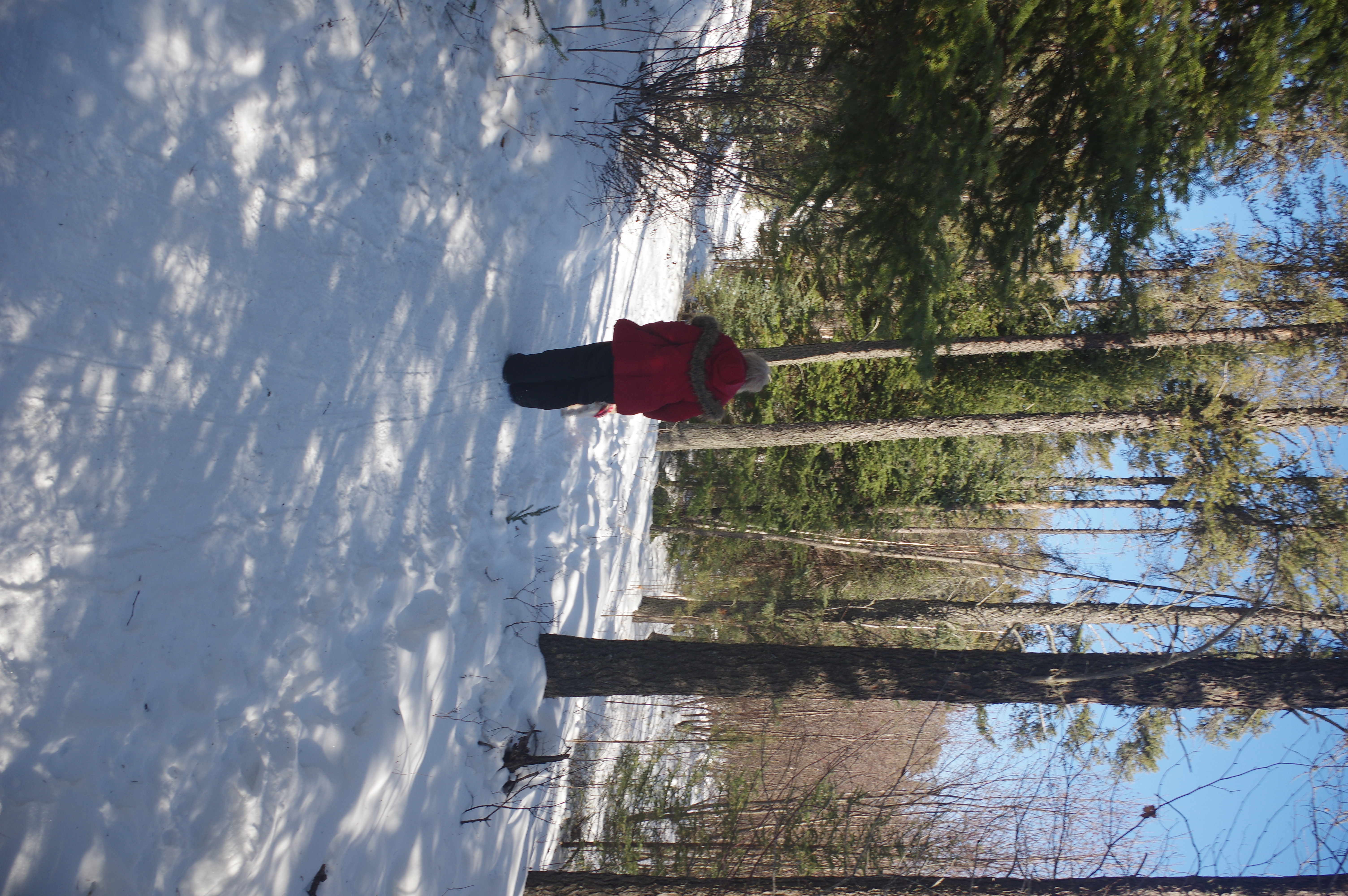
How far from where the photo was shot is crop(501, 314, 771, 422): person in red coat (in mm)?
4391

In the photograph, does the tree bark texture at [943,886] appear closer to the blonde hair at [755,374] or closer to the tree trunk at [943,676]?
the tree trunk at [943,676]

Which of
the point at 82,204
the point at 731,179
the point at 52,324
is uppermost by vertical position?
the point at 731,179

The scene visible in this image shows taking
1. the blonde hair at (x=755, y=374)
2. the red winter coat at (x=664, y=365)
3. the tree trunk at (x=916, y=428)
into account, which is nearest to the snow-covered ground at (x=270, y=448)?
the red winter coat at (x=664, y=365)

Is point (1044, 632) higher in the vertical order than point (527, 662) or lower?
higher

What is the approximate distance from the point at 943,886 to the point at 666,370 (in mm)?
3848

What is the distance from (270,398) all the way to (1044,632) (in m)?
9.90

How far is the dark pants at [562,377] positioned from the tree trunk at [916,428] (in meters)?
2.59

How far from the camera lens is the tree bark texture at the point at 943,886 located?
434 cm

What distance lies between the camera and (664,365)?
442 cm

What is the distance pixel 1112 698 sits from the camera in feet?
14.8

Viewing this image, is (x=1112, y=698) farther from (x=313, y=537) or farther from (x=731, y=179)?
(x=731, y=179)

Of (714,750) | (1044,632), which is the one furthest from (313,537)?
(1044,632)

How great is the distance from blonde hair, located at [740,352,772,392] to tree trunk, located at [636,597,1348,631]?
348 cm

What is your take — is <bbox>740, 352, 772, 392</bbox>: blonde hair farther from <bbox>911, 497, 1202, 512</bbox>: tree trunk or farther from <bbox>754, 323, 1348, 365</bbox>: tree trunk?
<bbox>911, 497, 1202, 512</bbox>: tree trunk
